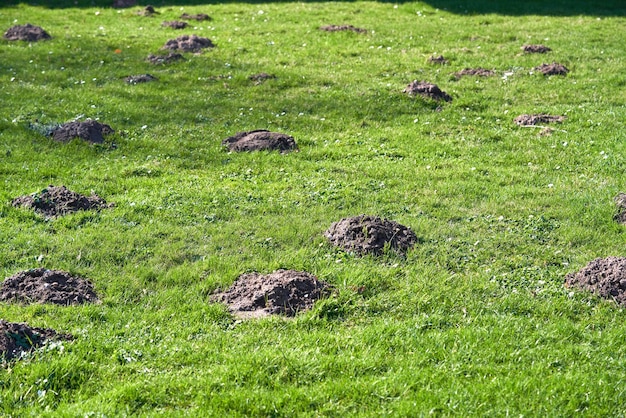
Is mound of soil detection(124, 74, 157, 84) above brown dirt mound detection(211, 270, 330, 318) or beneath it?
above

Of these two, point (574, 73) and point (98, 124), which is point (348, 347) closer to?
point (98, 124)

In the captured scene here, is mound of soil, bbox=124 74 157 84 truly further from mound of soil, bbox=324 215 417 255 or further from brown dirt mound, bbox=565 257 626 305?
brown dirt mound, bbox=565 257 626 305

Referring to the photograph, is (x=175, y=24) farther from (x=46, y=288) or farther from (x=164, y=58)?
(x=46, y=288)

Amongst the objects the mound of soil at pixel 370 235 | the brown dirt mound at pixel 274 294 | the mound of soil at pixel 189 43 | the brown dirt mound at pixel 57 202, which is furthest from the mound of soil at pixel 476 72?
the brown dirt mound at pixel 274 294

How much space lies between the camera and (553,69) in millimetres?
16938

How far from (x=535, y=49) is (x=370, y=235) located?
40.3 feet

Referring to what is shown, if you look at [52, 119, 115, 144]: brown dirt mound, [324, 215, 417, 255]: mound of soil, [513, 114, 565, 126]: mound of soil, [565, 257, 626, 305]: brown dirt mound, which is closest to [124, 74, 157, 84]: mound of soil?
[52, 119, 115, 144]: brown dirt mound

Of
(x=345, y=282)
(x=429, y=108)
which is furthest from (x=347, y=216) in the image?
(x=429, y=108)

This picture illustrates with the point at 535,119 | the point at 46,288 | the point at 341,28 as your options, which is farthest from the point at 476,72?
the point at 46,288

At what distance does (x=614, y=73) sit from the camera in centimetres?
1667

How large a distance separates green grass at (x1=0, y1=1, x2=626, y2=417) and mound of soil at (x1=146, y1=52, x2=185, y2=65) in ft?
0.98

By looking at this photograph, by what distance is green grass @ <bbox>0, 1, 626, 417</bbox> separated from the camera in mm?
6082

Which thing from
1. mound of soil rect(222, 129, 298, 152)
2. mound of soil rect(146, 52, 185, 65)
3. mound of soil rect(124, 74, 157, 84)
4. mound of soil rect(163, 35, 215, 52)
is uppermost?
mound of soil rect(163, 35, 215, 52)

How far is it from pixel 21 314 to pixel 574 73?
14261 mm
